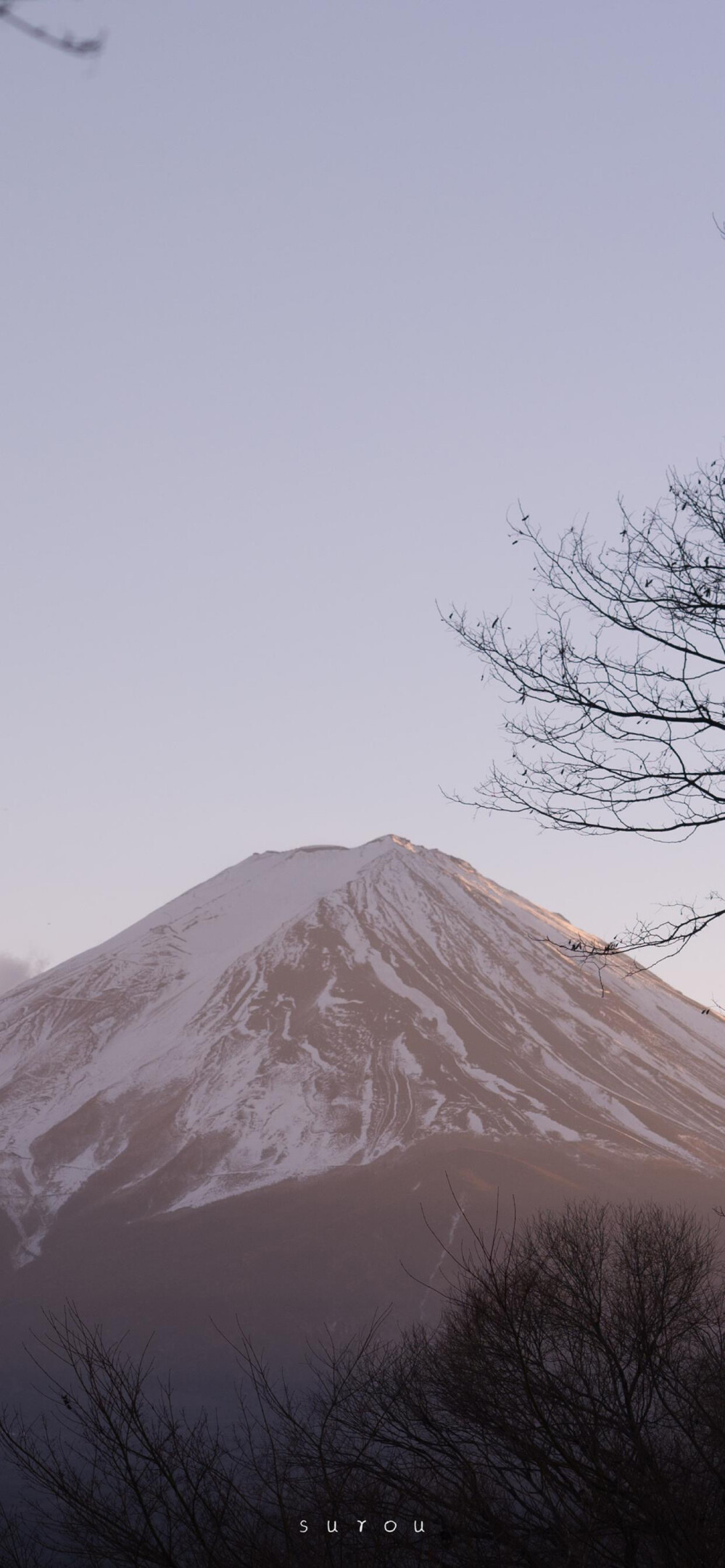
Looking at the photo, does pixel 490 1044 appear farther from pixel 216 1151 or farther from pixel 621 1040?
pixel 216 1151

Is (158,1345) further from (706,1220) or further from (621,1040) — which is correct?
(621,1040)

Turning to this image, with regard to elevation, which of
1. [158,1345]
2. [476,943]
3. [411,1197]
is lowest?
[158,1345]

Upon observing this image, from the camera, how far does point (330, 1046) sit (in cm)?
11269

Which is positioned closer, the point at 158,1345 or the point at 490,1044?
the point at 158,1345

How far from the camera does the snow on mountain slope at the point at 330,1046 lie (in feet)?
332

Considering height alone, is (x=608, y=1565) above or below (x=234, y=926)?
below

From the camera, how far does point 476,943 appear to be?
123812 millimetres

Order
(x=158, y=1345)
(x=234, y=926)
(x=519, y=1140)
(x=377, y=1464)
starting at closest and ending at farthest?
1. (x=377, y=1464)
2. (x=158, y=1345)
3. (x=519, y=1140)
4. (x=234, y=926)

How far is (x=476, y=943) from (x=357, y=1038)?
17.3 meters

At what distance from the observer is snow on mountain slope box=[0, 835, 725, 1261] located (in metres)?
101

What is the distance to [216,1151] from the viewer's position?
10206 centimetres

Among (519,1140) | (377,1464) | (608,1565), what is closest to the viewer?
(608,1565)

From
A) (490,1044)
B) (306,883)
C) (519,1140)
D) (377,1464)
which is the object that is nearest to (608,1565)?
(377,1464)

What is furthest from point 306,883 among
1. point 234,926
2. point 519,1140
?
point 519,1140
